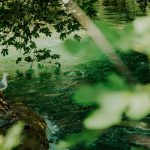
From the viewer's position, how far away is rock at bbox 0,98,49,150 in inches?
380

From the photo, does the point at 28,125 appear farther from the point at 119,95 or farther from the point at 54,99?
the point at 119,95

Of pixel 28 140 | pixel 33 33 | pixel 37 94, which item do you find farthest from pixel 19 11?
pixel 37 94

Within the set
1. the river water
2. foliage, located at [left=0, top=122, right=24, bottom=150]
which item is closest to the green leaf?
foliage, located at [left=0, top=122, right=24, bottom=150]

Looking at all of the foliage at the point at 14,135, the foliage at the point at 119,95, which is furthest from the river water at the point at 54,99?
the foliage at the point at 119,95

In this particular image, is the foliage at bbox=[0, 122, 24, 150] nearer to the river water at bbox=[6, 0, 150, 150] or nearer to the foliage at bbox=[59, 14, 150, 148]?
the foliage at bbox=[59, 14, 150, 148]

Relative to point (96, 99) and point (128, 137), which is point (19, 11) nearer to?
point (128, 137)

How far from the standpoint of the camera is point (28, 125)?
412 inches

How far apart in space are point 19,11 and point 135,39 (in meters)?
7.65

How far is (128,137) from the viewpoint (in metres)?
13.2

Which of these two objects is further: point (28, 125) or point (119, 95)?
point (28, 125)

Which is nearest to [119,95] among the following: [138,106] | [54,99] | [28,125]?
[138,106]

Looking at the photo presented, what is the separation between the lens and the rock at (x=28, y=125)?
965cm

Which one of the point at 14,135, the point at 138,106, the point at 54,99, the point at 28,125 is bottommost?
the point at 54,99

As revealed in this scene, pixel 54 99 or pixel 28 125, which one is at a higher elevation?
pixel 28 125
